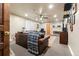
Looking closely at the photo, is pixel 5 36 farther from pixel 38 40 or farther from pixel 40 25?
pixel 38 40

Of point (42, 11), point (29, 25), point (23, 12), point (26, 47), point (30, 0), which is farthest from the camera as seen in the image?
point (26, 47)

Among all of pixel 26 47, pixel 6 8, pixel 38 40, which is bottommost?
pixel 26 47

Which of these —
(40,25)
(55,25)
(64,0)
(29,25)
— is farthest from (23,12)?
(64,0)

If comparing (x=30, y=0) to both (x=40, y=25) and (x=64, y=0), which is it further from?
(x=40, y=25)

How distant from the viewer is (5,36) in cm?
135

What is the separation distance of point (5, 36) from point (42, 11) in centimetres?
233

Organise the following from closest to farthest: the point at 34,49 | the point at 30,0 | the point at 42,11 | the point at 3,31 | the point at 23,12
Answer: the point at 3,31, the point at 30,0, the point at 23,12, the point at 42,11, the point at 34,49

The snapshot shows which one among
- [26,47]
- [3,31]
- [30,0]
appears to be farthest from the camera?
[26,47]

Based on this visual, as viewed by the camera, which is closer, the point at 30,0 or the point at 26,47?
the point at 30,0

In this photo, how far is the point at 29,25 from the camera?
10.8 feet

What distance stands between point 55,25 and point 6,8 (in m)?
2.23

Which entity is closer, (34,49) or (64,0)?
(64,0)

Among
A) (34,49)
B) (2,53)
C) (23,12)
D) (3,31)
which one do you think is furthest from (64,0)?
(34,49)

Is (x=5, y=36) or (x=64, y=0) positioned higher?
(x=64, y=0)
